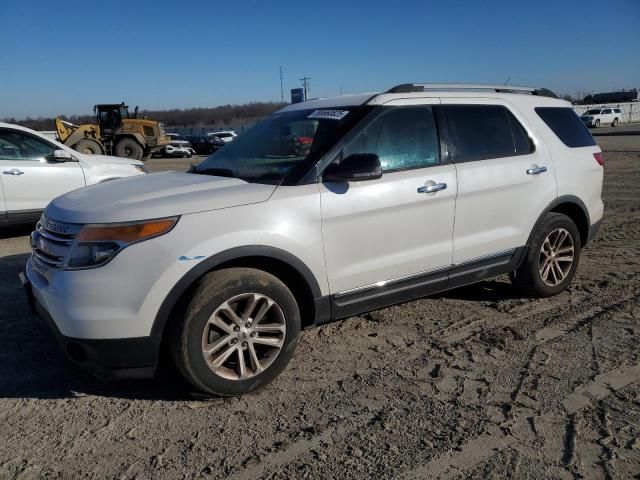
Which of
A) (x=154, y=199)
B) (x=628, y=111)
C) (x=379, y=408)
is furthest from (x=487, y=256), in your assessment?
(x=628, y=111)

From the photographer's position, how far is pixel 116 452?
9.18 feet

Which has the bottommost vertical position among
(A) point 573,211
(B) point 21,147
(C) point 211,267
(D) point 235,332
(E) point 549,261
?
(E) point 549,261

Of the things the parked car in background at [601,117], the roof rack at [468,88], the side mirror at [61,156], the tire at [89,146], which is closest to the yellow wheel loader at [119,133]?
the tire at [89,146]

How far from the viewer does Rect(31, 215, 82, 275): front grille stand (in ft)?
10.2

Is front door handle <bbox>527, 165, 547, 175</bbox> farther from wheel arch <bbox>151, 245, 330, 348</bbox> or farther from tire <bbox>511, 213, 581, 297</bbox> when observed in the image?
wheel arch <bbox>151, 245, 330, 348</bbox>

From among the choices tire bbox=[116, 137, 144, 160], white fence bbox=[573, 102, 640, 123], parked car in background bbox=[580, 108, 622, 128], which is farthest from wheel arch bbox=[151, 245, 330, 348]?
white fence bbox=[573, 102, 640, 123]

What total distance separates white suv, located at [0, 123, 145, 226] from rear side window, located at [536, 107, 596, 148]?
21.1 ft

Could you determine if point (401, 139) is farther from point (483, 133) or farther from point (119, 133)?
point (119, 133)

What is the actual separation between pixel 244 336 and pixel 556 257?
3.05m

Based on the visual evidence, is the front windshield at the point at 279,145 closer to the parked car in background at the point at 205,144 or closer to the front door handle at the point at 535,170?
the front door handle at the point at 535,170

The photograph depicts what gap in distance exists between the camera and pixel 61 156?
26.8ft

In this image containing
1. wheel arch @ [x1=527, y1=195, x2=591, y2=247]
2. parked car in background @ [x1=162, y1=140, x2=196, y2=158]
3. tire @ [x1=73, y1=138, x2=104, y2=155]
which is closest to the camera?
wheel arch @ [x1=527, y1=195, x2=591, y2=247]

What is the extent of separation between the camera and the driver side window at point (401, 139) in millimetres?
3799

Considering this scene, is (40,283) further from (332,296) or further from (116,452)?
(332,296)
